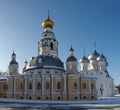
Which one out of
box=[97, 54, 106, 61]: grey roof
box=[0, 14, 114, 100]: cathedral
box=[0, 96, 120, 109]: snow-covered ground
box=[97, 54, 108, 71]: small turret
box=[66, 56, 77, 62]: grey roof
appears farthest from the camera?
box=[97, 54, 106, 61]: grey roof

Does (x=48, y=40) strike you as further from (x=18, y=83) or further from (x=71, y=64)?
(x=18, y=83)

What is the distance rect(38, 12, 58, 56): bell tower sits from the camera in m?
52.0

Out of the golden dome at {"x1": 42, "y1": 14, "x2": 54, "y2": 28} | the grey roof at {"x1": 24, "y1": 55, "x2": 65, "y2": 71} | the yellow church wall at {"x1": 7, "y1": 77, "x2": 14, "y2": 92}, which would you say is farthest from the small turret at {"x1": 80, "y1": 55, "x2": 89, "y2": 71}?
the yellow church wall at {"x1": 7, "y1": 77, "x2": 14, "y2": 92}

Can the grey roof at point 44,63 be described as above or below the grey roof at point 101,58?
below

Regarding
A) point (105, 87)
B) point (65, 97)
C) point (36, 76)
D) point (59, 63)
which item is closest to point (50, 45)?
point (59, 63)

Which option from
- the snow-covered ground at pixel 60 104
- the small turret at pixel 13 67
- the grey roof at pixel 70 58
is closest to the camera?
the snow-covered ground at pixel 60 104

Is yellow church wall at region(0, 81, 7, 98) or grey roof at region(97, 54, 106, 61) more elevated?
grey roof at region(97, 54, 106, 61)

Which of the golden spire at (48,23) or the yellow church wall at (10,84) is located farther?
the golden spire at (48,23)

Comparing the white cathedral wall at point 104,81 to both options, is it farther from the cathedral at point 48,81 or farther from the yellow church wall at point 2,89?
the yellow church wall at point 2,89

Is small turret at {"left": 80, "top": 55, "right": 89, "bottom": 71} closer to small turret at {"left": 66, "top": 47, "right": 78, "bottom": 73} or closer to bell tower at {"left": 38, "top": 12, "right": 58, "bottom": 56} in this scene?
bell tower at {"left": 38, "top": 12, "right": 58, "bottom": 56}

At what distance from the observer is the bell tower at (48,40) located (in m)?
52.0

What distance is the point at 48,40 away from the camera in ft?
178

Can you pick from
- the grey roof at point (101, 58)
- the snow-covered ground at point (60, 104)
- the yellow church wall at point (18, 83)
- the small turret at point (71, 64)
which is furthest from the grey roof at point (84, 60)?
the snow-covered ground at point (60, 104)

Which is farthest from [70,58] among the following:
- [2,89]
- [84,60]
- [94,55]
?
[84,60]
